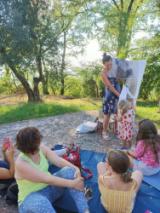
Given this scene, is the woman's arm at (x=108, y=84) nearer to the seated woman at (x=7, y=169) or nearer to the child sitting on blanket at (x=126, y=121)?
the child sitting on blanket at (x=126, y=121)

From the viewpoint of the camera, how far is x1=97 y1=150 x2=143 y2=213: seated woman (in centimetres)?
312

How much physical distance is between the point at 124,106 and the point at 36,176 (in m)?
3.06

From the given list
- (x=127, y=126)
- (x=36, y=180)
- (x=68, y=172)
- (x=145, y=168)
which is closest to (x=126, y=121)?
(x=127, y=126)

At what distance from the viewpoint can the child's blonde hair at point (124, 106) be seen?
5788mm

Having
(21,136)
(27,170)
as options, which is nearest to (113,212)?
(27,170)

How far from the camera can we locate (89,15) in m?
16.6

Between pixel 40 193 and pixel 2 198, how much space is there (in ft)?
2.95

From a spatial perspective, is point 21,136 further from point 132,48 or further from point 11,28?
point 132,48

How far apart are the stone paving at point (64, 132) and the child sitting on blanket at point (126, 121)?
242mm

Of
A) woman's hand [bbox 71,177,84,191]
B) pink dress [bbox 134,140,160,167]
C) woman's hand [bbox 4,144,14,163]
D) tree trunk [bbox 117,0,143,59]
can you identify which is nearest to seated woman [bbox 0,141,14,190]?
woman's hand [bbox 4,144,14,163]

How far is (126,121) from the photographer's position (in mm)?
5777

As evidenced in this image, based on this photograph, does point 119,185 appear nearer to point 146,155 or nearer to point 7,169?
point 146,155

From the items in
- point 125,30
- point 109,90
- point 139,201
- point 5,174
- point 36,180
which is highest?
point 125,30

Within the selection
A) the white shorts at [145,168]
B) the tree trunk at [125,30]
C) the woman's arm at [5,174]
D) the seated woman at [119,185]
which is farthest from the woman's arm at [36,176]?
the tree trunk at [125,30]
